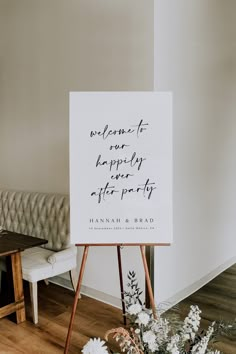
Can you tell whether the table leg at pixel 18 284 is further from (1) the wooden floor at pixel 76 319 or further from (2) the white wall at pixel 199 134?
(2) the white wall at pixel 199 134

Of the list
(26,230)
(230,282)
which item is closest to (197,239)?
(230,282)

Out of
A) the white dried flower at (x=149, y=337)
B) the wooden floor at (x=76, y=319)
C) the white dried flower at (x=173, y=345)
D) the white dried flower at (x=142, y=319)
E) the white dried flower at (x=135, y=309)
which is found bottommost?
the wooden floor at (x=76, y=319)

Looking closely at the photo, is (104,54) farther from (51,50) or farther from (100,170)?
(100,170)

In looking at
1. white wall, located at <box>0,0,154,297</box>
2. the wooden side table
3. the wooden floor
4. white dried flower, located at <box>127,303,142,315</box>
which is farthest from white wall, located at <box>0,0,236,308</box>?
white dried flower, located at <box>127,303,142,315</box>

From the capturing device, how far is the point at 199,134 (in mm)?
3326

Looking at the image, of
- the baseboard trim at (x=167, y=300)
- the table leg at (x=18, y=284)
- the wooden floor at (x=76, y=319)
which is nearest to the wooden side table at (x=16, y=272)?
the table leg at (x=18, y=284)

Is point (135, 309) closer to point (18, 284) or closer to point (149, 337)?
point (149, 337)

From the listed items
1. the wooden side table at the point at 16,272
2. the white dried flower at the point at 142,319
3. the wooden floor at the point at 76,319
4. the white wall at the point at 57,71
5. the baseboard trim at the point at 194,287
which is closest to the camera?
the white dried flower at the point at 142,319

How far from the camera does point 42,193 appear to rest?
3711 mm

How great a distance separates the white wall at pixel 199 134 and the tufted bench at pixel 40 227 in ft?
2.90

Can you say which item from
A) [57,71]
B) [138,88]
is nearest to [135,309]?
[138,88]

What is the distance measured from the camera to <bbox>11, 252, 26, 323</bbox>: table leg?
279cm

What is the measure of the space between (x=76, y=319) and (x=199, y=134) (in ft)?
6.62

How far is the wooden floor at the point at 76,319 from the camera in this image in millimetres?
2486
